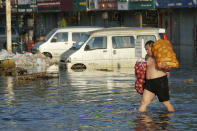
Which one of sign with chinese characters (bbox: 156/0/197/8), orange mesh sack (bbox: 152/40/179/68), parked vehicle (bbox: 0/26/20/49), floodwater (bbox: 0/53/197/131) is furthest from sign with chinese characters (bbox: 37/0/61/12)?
orange mesh sack (bbox: 152/40/179/68)

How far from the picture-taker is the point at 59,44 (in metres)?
31.1

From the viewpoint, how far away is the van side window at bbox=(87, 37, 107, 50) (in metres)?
Answer: 25.2

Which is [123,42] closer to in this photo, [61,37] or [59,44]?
[59,44]

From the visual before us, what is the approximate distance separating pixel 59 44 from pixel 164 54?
19259mm

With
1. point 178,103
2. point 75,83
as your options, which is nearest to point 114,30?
point 75,83

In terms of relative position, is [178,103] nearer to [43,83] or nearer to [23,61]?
[43,83]

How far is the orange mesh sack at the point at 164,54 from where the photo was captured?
39.5ft

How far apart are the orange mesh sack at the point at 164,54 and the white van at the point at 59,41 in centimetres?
1885

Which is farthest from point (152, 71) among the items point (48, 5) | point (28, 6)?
point (28, 6)

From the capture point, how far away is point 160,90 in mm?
12406

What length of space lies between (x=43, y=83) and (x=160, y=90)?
8365 mm

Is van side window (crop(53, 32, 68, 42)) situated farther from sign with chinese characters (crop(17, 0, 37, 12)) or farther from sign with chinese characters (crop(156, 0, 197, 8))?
sign with chinese characters (crop(17, 0, 37, 12))

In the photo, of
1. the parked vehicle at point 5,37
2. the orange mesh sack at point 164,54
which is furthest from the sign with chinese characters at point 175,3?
the orange mesh sack at point 164,54

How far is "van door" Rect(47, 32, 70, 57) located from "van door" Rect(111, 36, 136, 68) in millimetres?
5916
